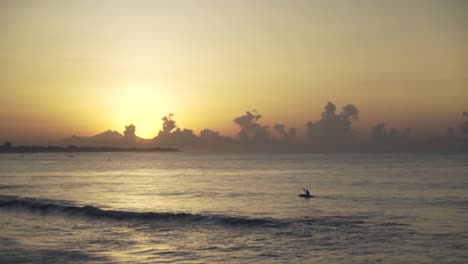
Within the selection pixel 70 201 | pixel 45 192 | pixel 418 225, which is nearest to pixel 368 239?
pixel 418 225

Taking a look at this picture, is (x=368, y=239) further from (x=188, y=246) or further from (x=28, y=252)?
(x=28, y=252)

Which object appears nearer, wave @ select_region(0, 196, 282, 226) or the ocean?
the ocean

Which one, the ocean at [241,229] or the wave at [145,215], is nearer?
the ocean at [241,229]

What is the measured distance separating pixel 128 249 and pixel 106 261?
319 centimetres

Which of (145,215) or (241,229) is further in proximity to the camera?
(145,215)

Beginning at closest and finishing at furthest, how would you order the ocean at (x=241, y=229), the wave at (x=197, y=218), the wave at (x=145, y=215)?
the ocean at (x=241, y=229) < the wave at (x=197, y=218) < the wave at (x=145, y=215)

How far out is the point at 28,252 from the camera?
26.5 meters

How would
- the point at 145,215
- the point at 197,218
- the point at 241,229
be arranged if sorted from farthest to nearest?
1. the point at 145,215
2. the point at 197,218
3. the point at 241,229

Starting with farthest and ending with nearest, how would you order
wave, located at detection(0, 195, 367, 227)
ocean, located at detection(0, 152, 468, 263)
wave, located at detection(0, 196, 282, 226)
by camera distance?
wave, located at detection(0, 196, 282, 226) → wave, located at detection(0, 195, 367, 227) → ocean, located at detection(0, 152, 468, 263)

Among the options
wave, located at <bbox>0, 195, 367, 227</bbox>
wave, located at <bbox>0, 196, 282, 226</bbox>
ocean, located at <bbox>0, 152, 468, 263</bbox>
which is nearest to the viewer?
ocean, located at <bbox>0, 152, 468, 263</bbox>

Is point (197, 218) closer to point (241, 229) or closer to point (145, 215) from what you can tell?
point (145, 215)

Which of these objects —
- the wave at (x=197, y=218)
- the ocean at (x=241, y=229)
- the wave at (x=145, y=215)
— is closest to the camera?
the ocean at (x=241, y=229)

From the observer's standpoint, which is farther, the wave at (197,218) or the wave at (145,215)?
the wave at (145,215)

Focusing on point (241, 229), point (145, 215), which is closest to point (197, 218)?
point (145, 215)
